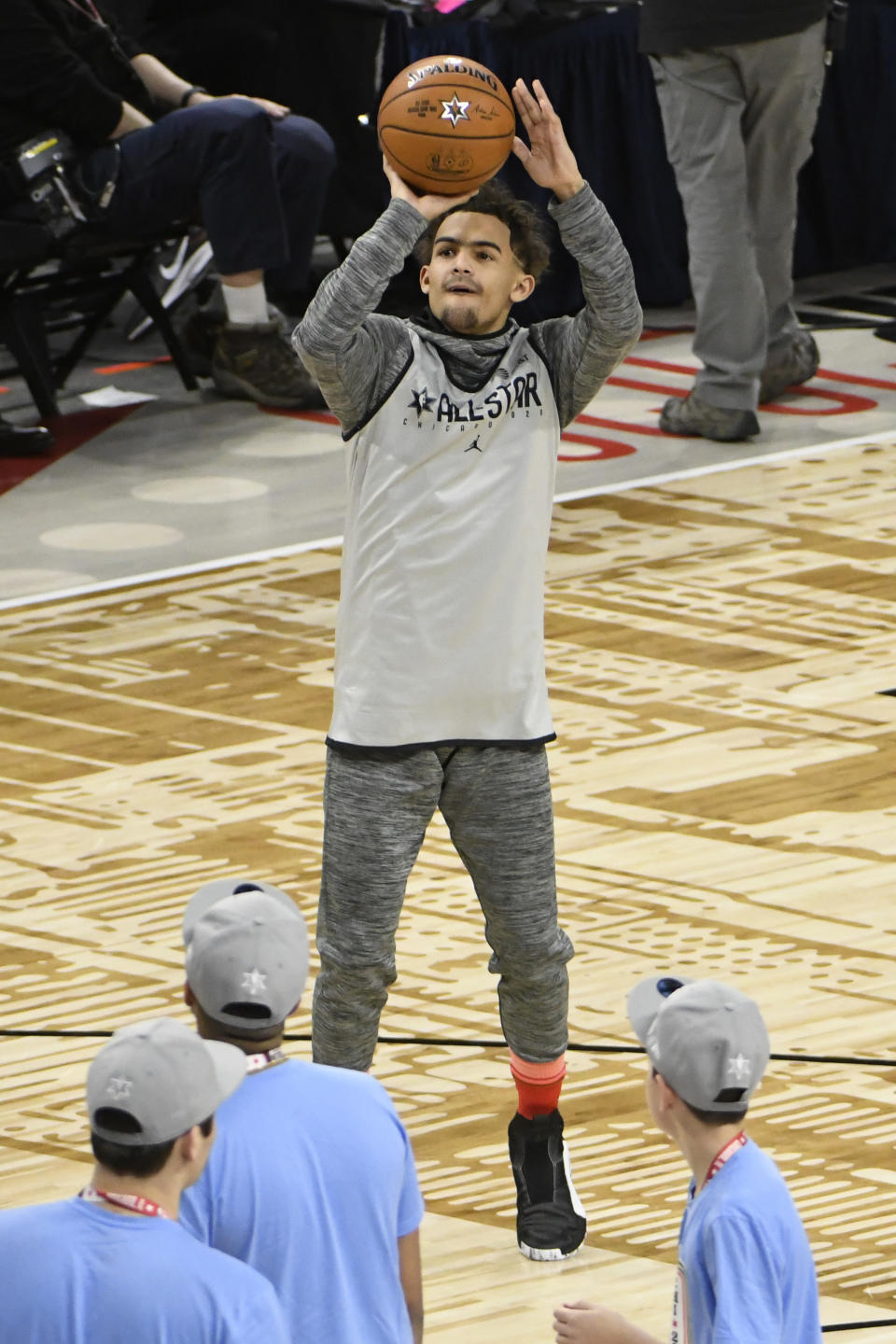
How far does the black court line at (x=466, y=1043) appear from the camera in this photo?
4.10m

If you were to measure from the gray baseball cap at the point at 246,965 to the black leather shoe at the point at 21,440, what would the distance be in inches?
228

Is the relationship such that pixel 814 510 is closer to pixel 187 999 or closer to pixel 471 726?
pixel 471 726

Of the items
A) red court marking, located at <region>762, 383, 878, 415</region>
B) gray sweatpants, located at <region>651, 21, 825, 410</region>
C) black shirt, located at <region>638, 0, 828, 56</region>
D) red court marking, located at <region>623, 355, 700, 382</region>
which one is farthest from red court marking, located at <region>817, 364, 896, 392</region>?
black shirt, located at <region>638, 0, 828, 56</region>

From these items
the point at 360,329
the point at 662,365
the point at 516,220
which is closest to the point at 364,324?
the point at 360,329

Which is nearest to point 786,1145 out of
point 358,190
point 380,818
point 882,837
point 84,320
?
point 380,818

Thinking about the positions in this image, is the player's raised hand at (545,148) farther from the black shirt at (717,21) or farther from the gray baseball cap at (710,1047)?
the black shirt at (717,21)

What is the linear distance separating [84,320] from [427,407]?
19.4 ft

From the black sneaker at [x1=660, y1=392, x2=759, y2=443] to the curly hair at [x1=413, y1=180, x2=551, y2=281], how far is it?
181 inches

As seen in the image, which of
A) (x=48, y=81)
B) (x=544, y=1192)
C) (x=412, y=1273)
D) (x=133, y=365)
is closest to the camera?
(x=412, y=1273)

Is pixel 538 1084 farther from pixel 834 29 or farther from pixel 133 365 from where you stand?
pixel 133 365

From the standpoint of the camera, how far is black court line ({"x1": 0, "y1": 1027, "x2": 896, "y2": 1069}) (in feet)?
13.5

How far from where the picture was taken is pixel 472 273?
3.42 metres

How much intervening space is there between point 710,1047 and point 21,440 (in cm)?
612

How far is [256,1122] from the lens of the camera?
2475 mm
